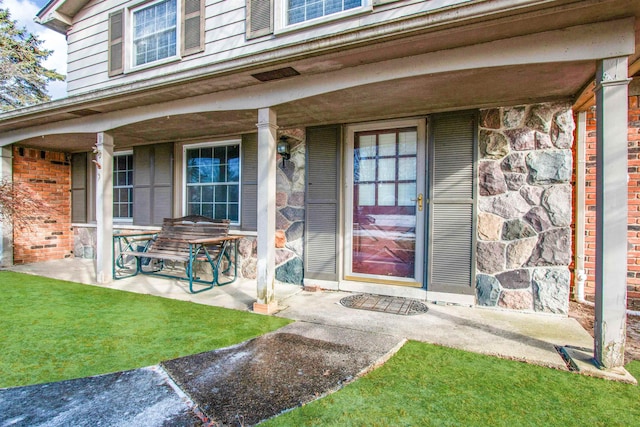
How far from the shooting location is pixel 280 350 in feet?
8.16

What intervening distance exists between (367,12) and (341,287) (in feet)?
10.2

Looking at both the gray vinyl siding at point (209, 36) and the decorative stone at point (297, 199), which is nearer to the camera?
the gray vinyl siding at point (209, 36)

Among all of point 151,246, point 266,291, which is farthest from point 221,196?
point 266,291

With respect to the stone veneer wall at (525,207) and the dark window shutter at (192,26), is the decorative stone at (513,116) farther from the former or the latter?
the dark window shutter at (192,26)

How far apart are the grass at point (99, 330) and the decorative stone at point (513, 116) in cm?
295

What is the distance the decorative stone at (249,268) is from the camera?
15.7ft

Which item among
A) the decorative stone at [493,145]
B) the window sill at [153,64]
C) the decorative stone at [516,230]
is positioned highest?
the window sill at [153,64]

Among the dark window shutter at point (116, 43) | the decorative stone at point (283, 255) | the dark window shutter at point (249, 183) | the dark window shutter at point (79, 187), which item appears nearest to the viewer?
the decorative stone at point (283, 255)

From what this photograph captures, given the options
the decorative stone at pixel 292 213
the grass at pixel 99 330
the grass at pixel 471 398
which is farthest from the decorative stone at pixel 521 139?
the grass at pixel 99 330

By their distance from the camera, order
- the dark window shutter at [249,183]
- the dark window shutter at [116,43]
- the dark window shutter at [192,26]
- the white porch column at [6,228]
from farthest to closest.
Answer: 1. the white porch column at [6,228]
2. the dark window shutter at [116,43]
3. the dark window shutter at [249,183]
4. the dark window shutter at [192,26]

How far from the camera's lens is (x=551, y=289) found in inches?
130

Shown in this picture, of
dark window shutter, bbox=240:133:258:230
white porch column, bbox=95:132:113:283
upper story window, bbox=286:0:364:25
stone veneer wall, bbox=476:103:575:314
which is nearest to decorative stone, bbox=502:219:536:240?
stone veneer wall, bbox=476:103:575:314

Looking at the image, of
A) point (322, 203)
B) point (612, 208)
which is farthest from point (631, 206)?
point (322, 203)

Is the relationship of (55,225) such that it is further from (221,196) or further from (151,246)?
(221,196)
